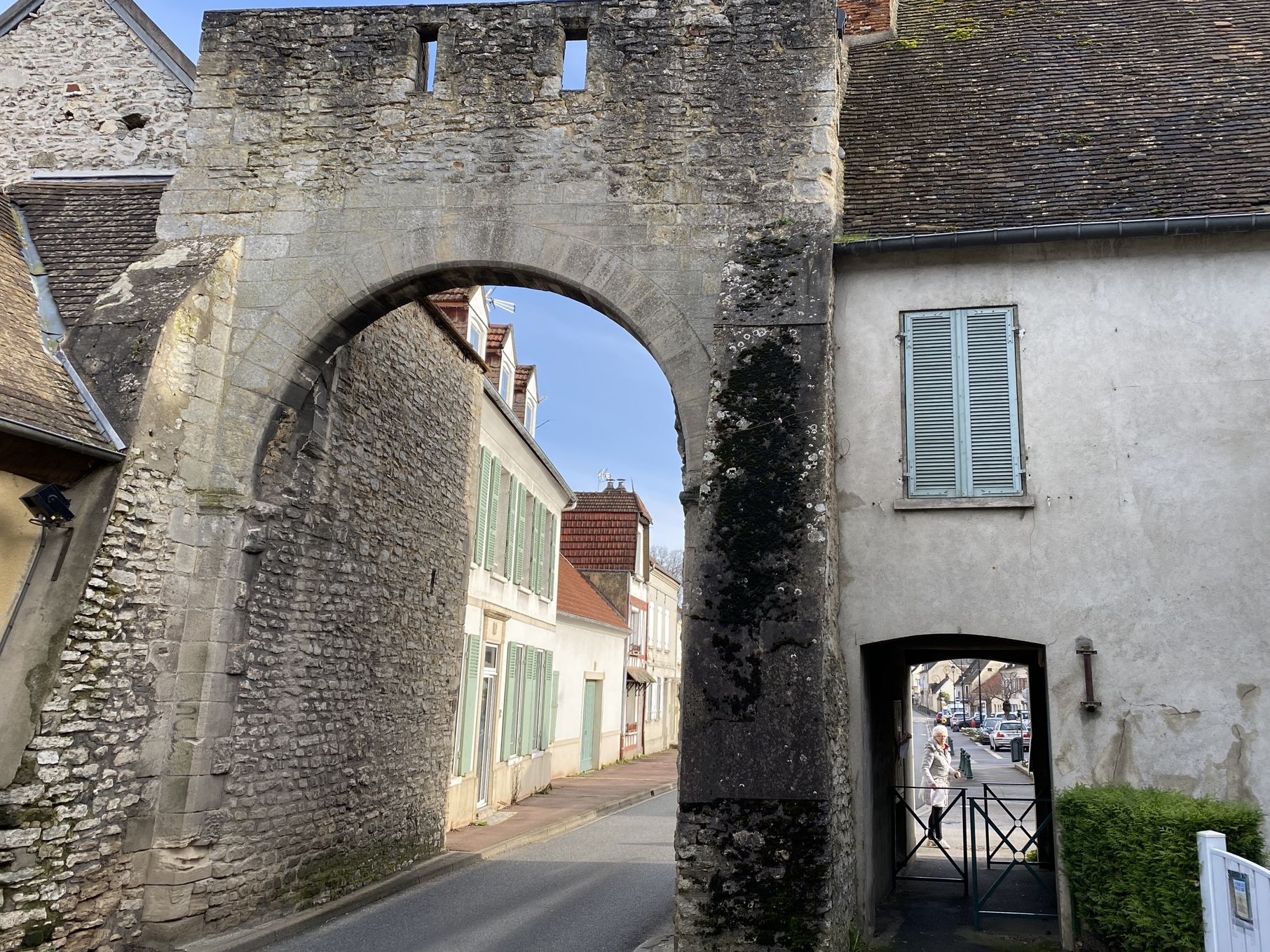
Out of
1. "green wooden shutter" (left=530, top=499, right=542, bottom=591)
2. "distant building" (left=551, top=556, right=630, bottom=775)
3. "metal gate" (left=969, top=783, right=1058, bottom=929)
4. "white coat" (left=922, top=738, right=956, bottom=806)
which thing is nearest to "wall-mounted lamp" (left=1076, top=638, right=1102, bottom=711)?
"metal gate" (left=969, top=783, right=1058, bottom=929)

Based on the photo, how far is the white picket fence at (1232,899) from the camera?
4141 mm

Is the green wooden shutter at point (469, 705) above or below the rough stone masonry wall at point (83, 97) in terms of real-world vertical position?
below

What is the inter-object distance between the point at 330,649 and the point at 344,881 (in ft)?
6.63

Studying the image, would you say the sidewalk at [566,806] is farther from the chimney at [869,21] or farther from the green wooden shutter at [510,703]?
the chimney at [869,21]

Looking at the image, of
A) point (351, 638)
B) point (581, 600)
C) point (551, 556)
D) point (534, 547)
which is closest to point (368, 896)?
point (351, 638)

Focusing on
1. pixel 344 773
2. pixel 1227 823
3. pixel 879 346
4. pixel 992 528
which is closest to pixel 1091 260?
pixel 879 346

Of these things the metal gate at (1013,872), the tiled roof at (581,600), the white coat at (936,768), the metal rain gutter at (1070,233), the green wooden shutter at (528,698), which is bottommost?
the metal gate at (1013,872)

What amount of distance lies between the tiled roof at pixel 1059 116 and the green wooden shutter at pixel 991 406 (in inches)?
30.3

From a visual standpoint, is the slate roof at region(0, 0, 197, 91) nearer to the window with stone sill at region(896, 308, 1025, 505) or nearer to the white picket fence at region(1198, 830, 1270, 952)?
the window with stone sill at region(896, 308, 1025, 505)

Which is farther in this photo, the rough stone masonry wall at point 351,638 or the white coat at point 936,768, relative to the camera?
the white coat at point 936,768

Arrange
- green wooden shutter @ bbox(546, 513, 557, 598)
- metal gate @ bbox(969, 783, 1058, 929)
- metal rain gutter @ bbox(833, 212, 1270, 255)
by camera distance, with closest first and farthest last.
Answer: metal rain gutter @ bbox(833, 212, 1270, 255)
metal gate @ bbox(969, 783, 1058, 929)
green wooden shutter @ bbox(546, 513, 557, 598)

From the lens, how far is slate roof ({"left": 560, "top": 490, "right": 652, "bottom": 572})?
29891mm

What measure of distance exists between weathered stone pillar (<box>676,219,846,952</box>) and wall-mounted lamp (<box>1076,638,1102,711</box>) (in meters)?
1.57

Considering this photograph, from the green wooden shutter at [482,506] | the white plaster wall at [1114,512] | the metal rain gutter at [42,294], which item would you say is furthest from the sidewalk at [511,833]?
the metal rain gutter at [42,294]
